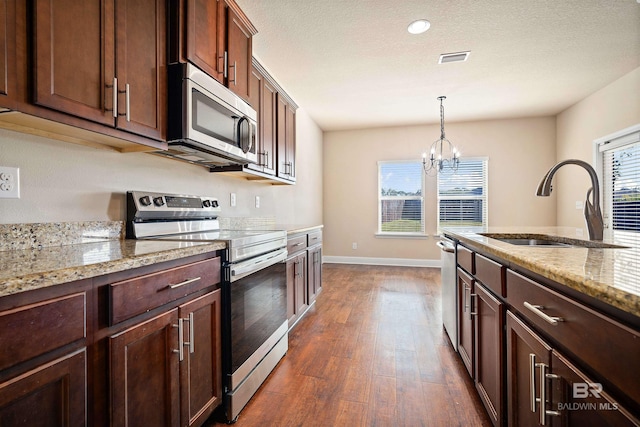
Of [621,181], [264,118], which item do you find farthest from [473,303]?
[621,181]

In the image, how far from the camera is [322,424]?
4.92 ft

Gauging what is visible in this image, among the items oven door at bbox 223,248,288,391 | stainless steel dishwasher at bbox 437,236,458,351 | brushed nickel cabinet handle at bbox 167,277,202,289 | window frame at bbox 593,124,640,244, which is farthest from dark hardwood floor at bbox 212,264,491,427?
window frame at bbox 593,124,640,244

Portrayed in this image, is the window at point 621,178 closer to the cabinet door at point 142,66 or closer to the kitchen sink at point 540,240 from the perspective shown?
the kitchen sink at point 540,240

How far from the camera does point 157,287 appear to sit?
1.10 metres

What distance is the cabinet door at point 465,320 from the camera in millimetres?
1734

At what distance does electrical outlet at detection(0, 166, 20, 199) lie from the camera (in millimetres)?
1172

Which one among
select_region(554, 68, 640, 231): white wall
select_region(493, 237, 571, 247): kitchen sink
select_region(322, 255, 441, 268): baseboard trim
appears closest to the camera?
select_region(493, 237, 571, 247): kitchen sink

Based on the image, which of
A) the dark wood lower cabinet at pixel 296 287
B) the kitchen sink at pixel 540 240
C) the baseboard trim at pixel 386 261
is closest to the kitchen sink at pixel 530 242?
the kitchen sink at pixel 540 240

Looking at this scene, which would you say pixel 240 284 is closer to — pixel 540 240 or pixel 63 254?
pixel 63 254

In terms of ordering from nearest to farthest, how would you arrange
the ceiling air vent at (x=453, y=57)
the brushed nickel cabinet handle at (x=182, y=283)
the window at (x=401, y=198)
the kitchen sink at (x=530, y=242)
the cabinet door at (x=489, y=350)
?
the brushed nickel cabinet handle at (x=182, y=283)
the cabinet door at (x=489, y=350)
the kitchen sink at (x=530, y=242)
the ceiling air vent at (x=453, y=57)
the window at (x=401, y=198)

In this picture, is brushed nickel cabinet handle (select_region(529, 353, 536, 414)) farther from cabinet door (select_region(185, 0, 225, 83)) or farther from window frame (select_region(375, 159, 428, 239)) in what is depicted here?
window frame (select_region(375, 159, 428, 239))

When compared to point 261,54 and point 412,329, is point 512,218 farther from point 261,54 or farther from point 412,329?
point 261,54

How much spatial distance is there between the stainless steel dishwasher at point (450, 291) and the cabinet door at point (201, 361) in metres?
1.60

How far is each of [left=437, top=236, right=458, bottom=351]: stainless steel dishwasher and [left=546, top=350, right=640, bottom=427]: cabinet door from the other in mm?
1299
